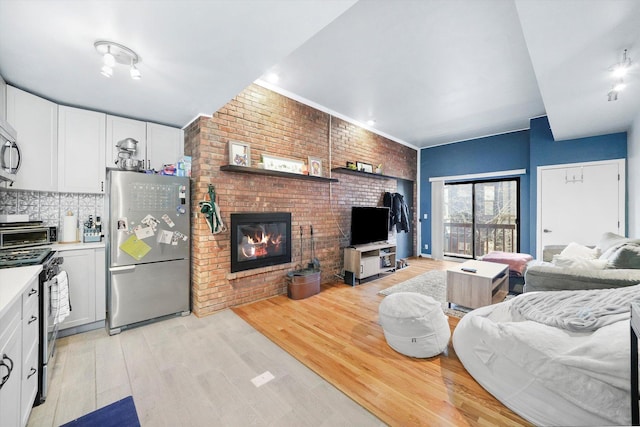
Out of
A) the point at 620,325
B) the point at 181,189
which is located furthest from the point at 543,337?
the point at 181,189

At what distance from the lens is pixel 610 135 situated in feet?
13.3

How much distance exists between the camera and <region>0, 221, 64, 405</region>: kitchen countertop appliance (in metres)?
1.67

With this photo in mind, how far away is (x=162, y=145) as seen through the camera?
320 cm

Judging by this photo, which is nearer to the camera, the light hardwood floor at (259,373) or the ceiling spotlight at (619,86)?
the light hardwood floor at (259,373)

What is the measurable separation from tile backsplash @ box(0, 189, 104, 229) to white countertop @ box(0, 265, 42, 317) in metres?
1.37

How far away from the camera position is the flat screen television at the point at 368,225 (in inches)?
174

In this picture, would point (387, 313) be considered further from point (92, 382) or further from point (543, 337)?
point (92, 382)

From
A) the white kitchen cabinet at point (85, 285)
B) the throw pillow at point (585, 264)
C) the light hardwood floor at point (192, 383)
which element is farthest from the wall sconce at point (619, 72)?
the white kitchen cabinet at point (85, 285)

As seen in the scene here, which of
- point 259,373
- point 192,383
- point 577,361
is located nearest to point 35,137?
point 192,383

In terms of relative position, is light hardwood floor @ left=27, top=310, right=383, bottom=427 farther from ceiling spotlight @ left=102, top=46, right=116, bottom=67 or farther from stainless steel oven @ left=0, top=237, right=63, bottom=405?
ceiling spotlight @ left=102, top=46, right=116, bottom=67

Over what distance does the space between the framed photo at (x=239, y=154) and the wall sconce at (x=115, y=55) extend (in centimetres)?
122

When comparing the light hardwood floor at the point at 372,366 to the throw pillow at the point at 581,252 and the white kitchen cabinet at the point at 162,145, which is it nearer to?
the throw pillow at the point at 581,252

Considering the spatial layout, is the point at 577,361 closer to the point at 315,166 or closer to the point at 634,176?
the point at 315,166

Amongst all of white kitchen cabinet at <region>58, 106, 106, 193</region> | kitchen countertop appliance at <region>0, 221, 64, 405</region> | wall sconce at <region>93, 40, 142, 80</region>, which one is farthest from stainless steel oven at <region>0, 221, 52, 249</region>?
wall sconce at <region>93, 40, 142, 80</region>
